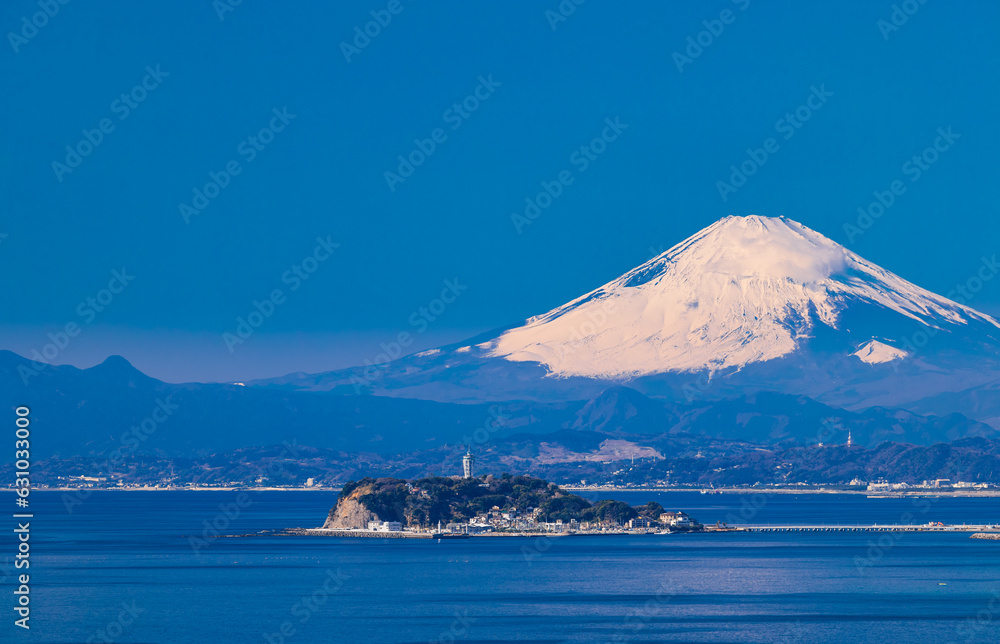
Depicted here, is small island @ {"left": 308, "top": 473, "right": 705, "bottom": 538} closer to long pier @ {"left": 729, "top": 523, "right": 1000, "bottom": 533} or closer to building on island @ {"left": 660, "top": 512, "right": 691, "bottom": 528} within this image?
building on island @ {"left": 660, "top": 512, "right": 691, "bottom": 528}

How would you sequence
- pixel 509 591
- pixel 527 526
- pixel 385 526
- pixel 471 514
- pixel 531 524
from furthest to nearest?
pixel 531 524
pixel 527 526
pixel 471 514
pixel 385 526
pixel 509 591

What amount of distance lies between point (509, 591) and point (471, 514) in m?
68.2

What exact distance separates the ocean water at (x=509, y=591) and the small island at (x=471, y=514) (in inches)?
546

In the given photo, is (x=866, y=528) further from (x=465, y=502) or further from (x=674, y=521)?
(x=465, y=502)

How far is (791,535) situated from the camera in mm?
169500

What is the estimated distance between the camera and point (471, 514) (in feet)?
568

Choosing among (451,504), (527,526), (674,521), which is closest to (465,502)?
(451,504)

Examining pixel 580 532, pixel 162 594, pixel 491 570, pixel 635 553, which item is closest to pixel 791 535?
pixel 580 532

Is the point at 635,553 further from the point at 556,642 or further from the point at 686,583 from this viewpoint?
the point at 556,642

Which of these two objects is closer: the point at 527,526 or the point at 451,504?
the point at 527,526

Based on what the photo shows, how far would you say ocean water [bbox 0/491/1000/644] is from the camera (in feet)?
280

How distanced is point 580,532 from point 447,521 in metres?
14.9

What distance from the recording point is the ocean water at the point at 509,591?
8538cm

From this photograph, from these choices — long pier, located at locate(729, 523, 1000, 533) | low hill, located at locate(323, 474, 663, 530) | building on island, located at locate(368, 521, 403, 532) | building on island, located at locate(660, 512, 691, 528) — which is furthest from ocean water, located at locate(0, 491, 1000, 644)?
long pier, located at locate(729, 523, 1000, 533)
